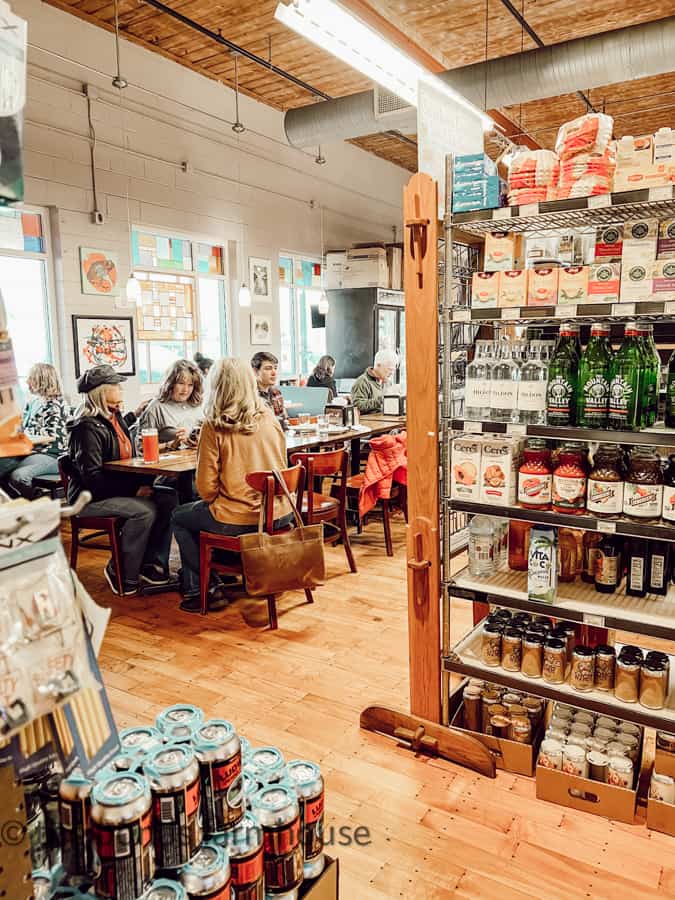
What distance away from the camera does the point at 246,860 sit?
1.38 metres

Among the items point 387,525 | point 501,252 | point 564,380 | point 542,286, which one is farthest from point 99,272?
point 564,380

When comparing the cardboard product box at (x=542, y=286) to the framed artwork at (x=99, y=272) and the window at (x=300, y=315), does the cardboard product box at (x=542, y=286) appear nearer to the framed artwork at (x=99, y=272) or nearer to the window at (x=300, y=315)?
the framed artwork at (x=99, y=272)

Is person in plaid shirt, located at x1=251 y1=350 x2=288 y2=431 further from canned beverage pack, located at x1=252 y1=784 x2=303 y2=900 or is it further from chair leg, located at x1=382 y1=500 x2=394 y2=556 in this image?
canned beverage pack, located at x1=252 y1=784 x2=303 y2=900

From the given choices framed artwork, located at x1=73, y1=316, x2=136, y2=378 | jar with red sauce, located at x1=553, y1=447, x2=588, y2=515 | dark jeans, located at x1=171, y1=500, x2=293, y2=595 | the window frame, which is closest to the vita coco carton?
jar with red sauce, located at x1=553, y1=447, x2=588, y2=515

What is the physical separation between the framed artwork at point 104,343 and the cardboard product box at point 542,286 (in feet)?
14.8

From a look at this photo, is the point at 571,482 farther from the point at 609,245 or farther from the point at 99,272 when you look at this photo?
the point at 99,272

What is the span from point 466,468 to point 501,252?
79 cm

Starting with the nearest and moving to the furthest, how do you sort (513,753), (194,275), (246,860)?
(246,860) → (513,753) → (194,275)

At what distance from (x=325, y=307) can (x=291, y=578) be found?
5612mm

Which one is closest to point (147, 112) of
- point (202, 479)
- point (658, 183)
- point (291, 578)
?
point (202, 479)

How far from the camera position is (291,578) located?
3.62 m

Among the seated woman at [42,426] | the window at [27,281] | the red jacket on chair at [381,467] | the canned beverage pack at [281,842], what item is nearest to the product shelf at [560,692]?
the canned beverage pack at [281,842]

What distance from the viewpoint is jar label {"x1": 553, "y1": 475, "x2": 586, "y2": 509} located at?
7.75 ft

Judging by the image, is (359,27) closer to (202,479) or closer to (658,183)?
(658,183)
